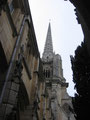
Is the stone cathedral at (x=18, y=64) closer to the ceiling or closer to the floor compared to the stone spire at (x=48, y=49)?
closer to the floor

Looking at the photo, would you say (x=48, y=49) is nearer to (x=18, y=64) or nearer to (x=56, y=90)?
(x=56, y=90)

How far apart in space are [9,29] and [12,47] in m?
0.94

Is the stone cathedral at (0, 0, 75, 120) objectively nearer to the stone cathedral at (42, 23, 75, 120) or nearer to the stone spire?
the stone cathedral at (42, 23, 75, 120)

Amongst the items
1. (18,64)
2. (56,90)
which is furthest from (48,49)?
(18,64)

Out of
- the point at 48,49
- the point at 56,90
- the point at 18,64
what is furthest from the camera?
the point at 48,49

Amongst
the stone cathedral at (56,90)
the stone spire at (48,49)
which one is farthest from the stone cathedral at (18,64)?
the stone spire at (48,49)

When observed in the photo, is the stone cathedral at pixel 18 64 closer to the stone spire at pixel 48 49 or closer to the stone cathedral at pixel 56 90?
the stone cathedral at pixel 56 90

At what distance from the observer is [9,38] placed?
7957 mm

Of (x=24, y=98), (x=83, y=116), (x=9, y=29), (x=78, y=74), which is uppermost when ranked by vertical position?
(x=9, y=29)

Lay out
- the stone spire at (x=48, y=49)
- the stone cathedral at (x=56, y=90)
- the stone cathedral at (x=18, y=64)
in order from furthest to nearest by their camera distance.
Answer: the stone spire at (x=48, y=49) < the stone cathedral at (x=56, y=90) < the stone cathedral at (x=18, y=64)

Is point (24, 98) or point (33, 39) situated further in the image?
point (33, 39)

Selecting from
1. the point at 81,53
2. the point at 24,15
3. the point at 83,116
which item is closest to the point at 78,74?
the point at 81,53

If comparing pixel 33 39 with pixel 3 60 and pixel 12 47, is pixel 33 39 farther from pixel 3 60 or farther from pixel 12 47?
pixel 3 60

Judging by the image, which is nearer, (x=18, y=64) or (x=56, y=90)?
(x=18, y=64)
